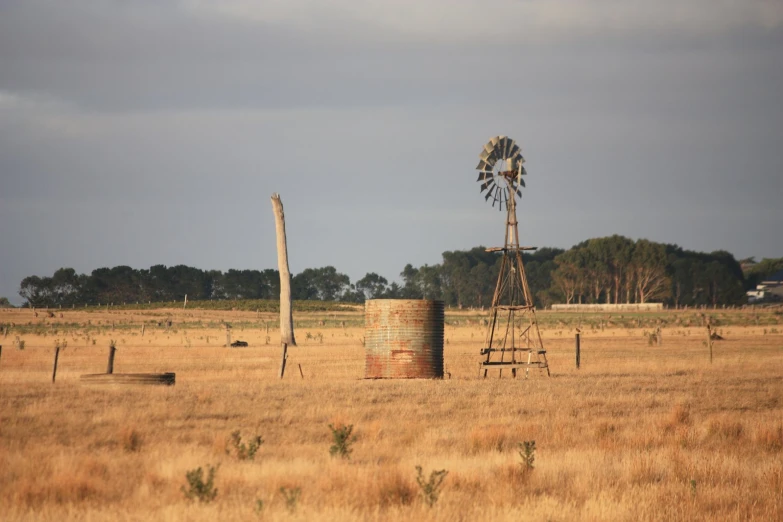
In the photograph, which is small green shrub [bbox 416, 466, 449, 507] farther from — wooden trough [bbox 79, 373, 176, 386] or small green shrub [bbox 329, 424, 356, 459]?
wooden trough [bbox 79, 373, 176, 386]

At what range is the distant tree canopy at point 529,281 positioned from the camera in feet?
503

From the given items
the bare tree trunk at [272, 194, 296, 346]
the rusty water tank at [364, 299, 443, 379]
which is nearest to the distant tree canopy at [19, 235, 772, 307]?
the bare tree trunk at [272, 194, 296, 346]

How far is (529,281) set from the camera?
172m

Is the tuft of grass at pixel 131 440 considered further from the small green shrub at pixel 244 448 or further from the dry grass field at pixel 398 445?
the small green shrub at pixel 244 448

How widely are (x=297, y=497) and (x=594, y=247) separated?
489 ft

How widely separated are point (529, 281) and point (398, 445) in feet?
511

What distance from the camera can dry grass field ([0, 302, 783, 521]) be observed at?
1312 centimetres

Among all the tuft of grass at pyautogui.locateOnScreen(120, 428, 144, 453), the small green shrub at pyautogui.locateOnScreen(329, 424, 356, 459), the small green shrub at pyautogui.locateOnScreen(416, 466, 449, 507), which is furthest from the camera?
the tuft of grass at pyautogui.locateOnScreen(120, 428, 144, 453)

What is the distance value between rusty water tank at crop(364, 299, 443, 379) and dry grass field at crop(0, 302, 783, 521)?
0.98m

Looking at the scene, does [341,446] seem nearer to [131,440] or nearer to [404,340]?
[131,440]

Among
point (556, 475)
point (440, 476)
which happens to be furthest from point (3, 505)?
point (556, 475)

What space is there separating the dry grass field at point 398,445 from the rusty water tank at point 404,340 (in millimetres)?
984

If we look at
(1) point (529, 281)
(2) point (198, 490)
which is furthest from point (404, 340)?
(1) point (529, 281)

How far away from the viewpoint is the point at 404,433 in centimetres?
1917
